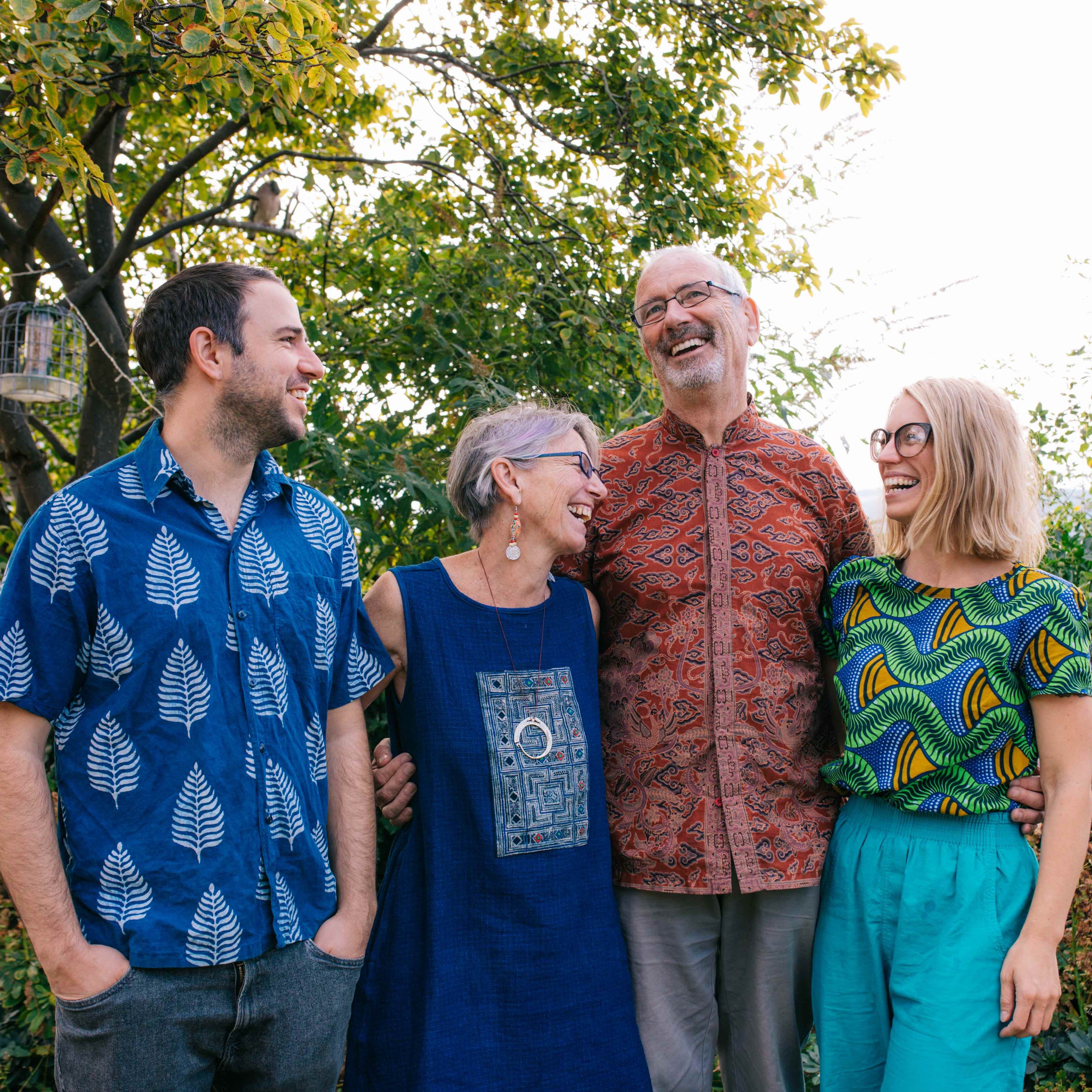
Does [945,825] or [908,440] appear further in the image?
[908,440]

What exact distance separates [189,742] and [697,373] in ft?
4.92

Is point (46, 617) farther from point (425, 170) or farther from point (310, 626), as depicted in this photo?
point (425, 170)

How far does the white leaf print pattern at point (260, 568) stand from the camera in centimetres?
175

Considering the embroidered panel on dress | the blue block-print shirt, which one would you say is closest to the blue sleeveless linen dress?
the embroidered panel on dress

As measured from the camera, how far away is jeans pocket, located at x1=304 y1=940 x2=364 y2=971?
174 centimetres

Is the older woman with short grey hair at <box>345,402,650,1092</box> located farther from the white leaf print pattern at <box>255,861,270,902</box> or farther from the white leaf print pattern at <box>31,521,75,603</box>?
the white leaf print pattern at <box>31,521,75,603</box>

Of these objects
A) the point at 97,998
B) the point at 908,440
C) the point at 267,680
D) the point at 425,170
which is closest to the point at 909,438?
the point at 908,440

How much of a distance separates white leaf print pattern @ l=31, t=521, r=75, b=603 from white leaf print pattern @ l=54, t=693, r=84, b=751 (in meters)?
0.18

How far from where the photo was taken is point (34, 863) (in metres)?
1.54

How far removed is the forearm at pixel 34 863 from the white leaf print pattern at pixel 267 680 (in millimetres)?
344

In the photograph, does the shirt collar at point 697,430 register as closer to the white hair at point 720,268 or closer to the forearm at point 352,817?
the white hair at point 720,268

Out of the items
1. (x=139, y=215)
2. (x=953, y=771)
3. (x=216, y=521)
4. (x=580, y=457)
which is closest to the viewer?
(x=216, y=521)

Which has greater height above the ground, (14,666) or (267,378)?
(267,378)

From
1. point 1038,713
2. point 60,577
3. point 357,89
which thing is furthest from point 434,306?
point 1038,713
